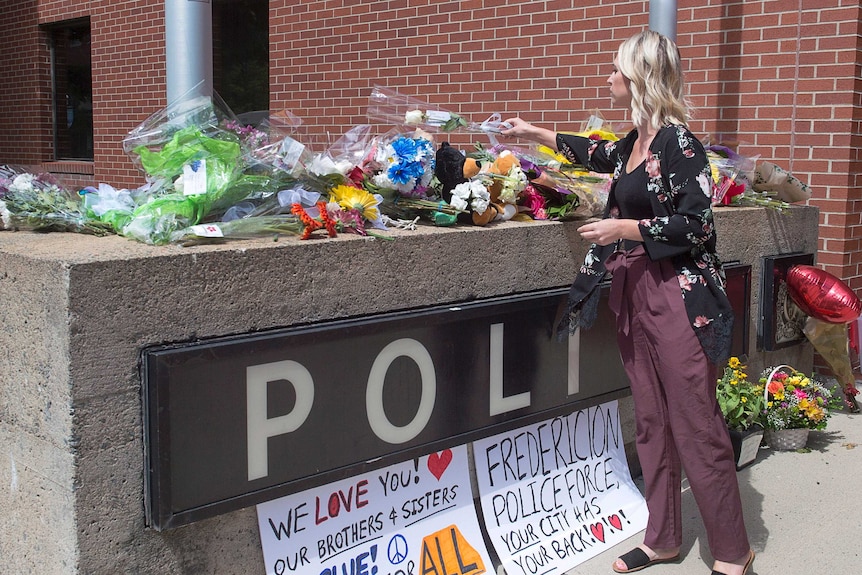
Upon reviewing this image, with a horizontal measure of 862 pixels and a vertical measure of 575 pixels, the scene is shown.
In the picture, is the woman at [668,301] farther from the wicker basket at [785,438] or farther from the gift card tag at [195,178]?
the wicker basket at [785,438]

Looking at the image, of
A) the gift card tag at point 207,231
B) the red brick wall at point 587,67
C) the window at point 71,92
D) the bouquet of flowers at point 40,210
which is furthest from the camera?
the window at point 71,92

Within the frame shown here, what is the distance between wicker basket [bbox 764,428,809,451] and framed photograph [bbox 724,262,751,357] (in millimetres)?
437

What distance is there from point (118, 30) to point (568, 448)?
7797 mm

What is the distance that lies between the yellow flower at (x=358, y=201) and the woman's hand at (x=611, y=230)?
0.71m

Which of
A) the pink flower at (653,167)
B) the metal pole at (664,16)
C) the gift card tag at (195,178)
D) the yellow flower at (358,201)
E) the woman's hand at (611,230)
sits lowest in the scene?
the woman's hand at (611,230)

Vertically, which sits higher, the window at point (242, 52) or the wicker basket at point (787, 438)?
the window at point (242, 52)

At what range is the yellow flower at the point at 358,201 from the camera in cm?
311

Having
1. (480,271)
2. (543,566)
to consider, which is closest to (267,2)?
(480,271)

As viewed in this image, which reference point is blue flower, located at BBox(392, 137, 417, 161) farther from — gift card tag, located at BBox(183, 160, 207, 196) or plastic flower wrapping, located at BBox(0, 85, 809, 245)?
gift card tag, located at BBox(183, 160, 207, 196)

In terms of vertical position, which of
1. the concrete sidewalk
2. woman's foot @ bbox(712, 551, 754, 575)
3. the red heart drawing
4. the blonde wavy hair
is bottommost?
the concrete sidewalk

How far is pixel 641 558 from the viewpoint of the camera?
340cm

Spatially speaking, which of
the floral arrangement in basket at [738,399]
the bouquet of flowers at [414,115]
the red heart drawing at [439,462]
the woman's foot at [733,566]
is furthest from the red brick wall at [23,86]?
the woman's foot at [733,566]

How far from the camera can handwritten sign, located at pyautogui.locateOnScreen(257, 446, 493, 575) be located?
283 cm

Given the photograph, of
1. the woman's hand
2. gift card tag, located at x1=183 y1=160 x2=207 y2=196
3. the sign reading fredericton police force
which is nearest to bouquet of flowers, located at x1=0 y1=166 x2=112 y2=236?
gift card tag, located at x1=183 y1=160 x2=207 y2=196
